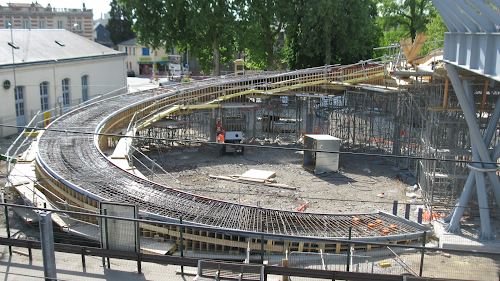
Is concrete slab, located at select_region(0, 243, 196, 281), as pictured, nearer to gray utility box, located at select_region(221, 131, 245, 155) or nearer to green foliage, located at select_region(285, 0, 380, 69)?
gray utility box, located at select_region(221, 131, 245, 155)

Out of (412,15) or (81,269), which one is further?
(412,15)

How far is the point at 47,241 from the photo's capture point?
7.29 m

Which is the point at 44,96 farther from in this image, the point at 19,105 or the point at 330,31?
the point at 330,31

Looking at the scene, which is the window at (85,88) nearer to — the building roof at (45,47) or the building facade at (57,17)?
the building roof at (45,47)

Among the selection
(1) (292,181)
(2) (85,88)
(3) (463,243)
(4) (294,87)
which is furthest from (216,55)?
(3) (463,243)

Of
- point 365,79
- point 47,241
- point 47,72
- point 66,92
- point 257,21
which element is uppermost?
point 257,21

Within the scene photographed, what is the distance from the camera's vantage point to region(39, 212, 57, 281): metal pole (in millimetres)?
7238

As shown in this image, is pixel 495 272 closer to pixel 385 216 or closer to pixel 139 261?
pixel 385 216

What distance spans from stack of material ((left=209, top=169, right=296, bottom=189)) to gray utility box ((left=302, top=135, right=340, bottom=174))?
7.36 feet

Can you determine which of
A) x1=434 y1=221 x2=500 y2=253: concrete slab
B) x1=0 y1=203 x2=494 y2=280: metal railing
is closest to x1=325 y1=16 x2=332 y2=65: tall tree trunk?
x1=434 y1=221 x2=500 y2=253: concrete slab

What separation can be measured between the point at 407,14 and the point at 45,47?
35.1 metres

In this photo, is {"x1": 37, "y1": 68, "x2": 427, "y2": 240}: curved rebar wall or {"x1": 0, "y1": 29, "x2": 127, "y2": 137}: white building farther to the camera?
{"x1": 0, "y1": 29, "x2": 127, "y2": 137}: white building

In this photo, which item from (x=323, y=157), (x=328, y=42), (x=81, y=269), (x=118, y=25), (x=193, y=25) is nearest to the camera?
(x=81, y=269)

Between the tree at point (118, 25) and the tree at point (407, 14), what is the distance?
134ft
